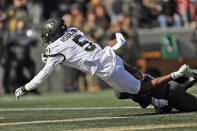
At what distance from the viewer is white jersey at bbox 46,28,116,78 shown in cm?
816

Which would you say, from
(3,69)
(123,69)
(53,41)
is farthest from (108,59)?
(3,69)

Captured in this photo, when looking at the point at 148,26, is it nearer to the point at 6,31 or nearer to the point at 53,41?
the point at 6,31

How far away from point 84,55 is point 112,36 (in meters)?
8.71

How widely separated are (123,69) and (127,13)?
33.2 feet

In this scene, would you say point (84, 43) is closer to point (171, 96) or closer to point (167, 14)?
point (171, 96)

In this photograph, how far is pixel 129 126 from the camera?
7043mm

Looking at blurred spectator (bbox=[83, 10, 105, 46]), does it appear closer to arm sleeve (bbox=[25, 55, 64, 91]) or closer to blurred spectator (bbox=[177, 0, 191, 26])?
blurred spectator (bbox=[177, 0, 191, 26])

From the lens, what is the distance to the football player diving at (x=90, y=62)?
8141 millimetres

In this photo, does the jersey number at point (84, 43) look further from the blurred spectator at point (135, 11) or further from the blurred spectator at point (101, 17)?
the blurred spectator at point (135, 11)

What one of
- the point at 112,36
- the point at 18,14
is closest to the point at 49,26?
the point at 112,36

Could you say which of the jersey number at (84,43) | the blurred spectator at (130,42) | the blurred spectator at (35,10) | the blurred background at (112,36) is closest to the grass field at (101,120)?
the jersey number at (84,43)

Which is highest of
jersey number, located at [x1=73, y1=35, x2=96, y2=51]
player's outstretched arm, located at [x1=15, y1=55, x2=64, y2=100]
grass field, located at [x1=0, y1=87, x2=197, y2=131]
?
jersey number, located at [x1=73, y1=35, x2=96, y2=51]

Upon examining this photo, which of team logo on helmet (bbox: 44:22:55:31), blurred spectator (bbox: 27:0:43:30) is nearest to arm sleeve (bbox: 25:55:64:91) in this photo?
team logo on helmet (bbox: 44:22:55:31)

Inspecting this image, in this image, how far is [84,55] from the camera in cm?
820
